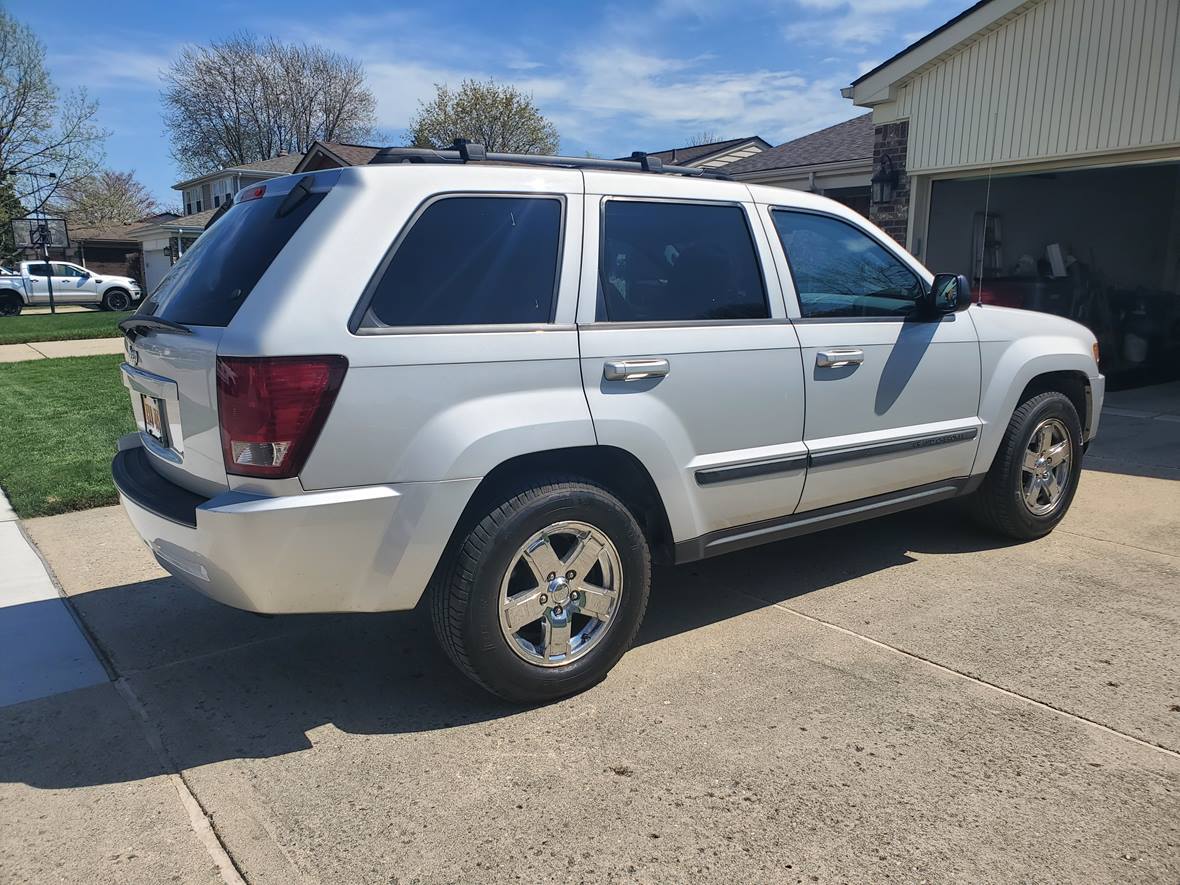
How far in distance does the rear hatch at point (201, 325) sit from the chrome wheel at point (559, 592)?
1067mm

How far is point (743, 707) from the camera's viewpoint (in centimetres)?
332

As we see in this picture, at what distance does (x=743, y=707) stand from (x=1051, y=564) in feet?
8.05

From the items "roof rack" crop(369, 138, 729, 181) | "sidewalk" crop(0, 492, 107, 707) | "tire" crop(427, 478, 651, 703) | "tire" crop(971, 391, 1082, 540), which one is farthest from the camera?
"tire" crop(971, 391, 1082, 540)

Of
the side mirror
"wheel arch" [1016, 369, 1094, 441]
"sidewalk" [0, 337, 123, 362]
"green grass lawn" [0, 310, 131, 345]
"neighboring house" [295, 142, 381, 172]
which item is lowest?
"sidewalk" [0, 337, 123, 362]

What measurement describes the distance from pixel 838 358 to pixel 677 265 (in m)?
0.86

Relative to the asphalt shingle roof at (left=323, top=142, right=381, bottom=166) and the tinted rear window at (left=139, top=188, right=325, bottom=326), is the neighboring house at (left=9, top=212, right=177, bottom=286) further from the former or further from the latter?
the tinted rear window at (left=139, top=188, right=325, bottom=326)

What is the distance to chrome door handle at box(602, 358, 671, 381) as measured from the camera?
332cm

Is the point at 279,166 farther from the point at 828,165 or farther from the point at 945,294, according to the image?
the point at 945,294

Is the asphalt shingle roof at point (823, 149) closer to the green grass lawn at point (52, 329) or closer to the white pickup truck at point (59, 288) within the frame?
the green grass lawn at point (52, 329)

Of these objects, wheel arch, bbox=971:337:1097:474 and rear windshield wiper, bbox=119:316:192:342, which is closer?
rear windshield wiper, bbox=119:316:192:342

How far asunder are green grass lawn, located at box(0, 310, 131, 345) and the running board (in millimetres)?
13829

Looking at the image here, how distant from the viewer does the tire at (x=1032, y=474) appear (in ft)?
16.1

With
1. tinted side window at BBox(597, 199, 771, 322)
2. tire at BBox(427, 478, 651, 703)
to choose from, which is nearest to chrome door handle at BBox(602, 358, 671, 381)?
tinted side window at BBox(597, 199, 771, 322)

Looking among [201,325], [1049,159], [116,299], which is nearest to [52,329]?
[116,299]
